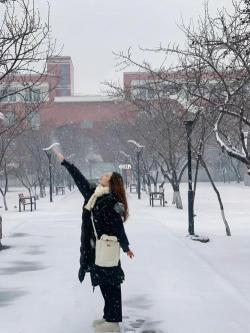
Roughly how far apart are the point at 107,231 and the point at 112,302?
82 centimetres

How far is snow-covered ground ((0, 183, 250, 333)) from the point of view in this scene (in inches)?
219

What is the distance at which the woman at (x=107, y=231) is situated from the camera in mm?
5160

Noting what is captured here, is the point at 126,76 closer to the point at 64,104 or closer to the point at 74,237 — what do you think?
the point at 64,104

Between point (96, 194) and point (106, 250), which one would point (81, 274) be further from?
point (96, 194)

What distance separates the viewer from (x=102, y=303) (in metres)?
6.34

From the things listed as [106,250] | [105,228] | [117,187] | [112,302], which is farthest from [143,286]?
[117,187]

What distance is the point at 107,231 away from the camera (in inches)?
204

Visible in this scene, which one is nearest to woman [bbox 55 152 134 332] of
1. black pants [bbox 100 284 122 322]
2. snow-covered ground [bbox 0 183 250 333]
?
black pants [bbox 100 284 122 322]

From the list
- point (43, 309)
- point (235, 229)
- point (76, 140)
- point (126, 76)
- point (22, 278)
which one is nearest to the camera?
point (43, 309)

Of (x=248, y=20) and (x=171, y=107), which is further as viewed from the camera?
(x=171, y=107)

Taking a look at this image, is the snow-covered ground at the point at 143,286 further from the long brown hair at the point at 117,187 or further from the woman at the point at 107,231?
the long brown hair at the point at 117,187

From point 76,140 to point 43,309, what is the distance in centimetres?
5475

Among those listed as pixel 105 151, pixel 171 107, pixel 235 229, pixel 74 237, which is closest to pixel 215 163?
pixel 105 151

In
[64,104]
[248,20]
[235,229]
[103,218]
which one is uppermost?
[64,104]
